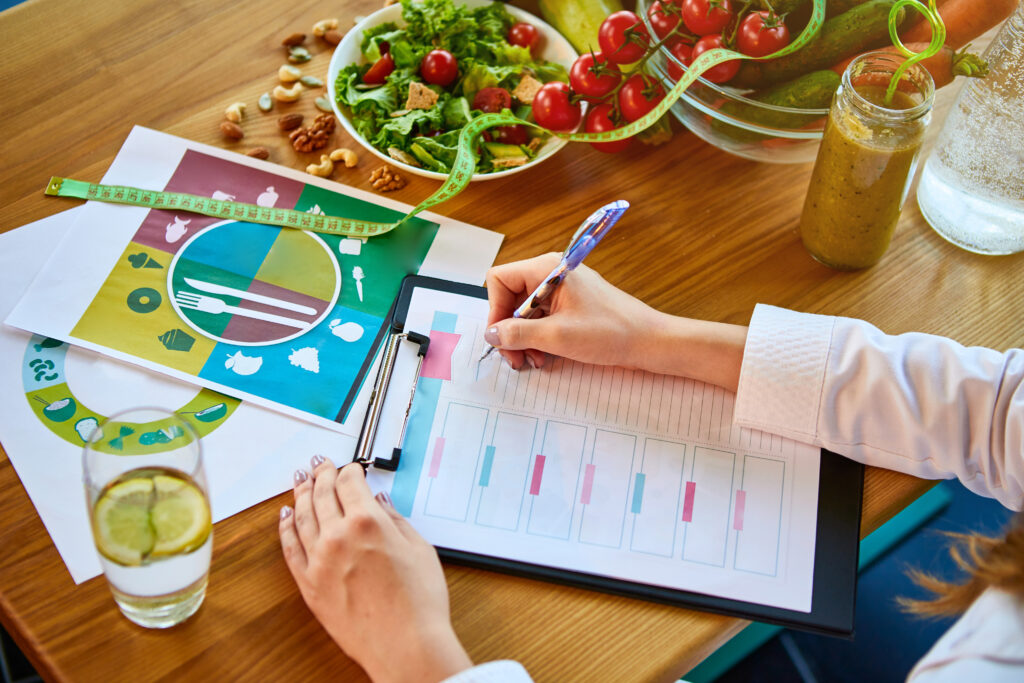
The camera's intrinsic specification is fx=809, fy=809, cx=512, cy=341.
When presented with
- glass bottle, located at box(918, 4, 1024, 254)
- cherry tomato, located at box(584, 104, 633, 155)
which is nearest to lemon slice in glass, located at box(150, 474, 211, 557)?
cherry tomato, located at box(584, 104, 633, 155)

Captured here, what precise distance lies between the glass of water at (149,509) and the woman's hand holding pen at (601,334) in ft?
1.18

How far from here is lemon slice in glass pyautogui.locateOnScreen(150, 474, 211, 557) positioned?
72 cm

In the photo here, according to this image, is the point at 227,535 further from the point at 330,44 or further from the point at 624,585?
the point at 330,44

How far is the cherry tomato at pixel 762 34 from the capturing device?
41.1 inches

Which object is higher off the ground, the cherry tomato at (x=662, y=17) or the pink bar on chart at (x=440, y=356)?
the cherry tomato at (x=662, y=17)

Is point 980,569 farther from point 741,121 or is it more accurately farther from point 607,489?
point 741,121

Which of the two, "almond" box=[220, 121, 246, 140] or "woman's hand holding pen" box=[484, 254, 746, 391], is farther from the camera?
"almond" box=[220, 121, 246, 140]

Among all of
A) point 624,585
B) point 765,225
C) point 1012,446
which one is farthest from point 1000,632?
point 765,225

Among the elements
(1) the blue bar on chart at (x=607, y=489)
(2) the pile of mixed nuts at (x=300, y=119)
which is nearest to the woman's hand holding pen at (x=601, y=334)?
(1) the blue bar on chart at (x=607, y=489)

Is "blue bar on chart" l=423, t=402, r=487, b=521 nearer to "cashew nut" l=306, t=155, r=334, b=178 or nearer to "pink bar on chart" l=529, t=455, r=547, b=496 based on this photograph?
"pink bar on chart" l=529, t=455, r=547, b=496

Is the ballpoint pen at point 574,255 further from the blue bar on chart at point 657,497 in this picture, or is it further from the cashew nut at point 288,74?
the cashew nut at point 288,74

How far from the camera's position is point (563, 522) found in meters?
0.86

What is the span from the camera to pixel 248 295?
103 centimetres

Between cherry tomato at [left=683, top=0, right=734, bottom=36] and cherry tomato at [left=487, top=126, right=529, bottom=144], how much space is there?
0.90 ft
